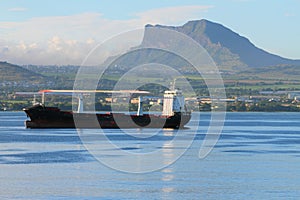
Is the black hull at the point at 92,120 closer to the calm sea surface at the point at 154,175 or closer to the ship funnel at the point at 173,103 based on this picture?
the ship funnel at the point at 173,103

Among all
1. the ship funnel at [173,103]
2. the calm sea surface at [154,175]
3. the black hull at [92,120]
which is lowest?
the calm sea surface at [154,175]

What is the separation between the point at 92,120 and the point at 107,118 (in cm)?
244

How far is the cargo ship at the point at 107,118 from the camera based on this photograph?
108062 millimetres

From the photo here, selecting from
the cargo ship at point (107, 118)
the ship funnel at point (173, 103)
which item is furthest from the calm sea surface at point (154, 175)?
the ship funnel at point (173, 103)

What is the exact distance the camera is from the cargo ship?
108m

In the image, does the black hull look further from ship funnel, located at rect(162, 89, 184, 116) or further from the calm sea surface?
the calm sea surface

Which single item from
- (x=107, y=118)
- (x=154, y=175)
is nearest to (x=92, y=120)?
(x=107, y=118)

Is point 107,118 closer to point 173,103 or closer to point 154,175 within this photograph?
point 173,103

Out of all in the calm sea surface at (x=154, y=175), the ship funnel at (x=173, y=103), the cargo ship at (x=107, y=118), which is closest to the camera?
the calm sea surface at (x=154, y=175)

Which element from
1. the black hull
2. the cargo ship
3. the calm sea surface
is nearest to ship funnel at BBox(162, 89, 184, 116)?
the cargo ship

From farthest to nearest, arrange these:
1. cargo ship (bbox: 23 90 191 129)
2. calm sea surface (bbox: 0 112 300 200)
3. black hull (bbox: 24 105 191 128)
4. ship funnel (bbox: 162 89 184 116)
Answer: ship funnel (bbox: 162 89 184 116), cargo ship (bbox: 23 90 191 129), black hull (bbox: 24 105 191 128), calm sea surface (bbox: 0 112 300 200)

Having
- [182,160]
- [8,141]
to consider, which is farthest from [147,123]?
[182,160]

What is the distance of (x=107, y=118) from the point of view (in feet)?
370

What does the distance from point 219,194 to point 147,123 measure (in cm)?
7222
